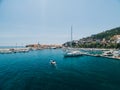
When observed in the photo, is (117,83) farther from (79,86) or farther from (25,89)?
(25,89)

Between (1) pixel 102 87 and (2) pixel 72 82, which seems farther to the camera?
(2) pixel 72 82

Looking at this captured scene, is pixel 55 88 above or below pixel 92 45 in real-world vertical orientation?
below

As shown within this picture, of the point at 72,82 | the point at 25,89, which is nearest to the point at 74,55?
the point at 72,82

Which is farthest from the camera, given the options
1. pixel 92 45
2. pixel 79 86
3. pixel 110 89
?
pixel 92 45

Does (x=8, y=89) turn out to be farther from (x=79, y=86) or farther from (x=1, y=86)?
(x=79, y=86)

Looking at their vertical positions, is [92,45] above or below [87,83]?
above

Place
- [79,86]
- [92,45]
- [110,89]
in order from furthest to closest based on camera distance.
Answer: [92,45] → [79,86] → [110,89]

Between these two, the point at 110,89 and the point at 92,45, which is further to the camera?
the point at 92,45

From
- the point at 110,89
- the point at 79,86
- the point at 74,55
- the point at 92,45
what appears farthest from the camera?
the point at 92,45

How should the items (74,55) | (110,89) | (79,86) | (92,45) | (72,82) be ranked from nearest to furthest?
(110,89) < (79,86) < (72,82) < (74,55) < (92,45)
